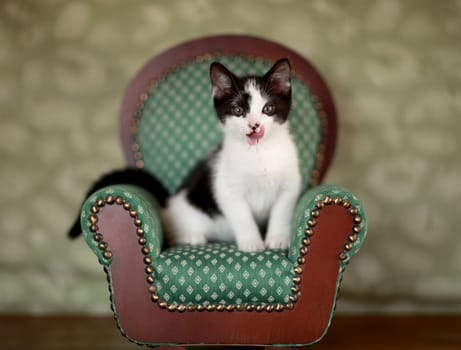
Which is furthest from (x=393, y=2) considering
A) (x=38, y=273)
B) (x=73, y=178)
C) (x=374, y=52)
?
(x=38, y=273)

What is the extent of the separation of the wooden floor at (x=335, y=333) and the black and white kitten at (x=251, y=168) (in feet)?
1.98

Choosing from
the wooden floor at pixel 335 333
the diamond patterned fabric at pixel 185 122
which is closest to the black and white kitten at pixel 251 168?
the diamond patterned fabric at pixel 185 122

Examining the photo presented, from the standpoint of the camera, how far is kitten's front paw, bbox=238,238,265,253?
159cm

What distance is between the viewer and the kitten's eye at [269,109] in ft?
5.43

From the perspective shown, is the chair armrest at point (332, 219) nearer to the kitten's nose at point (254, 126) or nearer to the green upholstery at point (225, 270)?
the green upholstery at point (225, 270)

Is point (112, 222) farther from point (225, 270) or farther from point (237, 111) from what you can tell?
point (237, 111)

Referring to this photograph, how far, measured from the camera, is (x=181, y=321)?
151 centimetres

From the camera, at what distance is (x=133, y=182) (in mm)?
1896

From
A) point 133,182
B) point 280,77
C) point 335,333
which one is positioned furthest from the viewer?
point 335,333

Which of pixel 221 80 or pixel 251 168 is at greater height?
pixel 221 80

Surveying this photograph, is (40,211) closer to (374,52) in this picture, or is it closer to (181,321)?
(181,321)

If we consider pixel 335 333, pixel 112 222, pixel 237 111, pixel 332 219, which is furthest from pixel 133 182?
pixel 335 333

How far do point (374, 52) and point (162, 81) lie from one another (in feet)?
3.46

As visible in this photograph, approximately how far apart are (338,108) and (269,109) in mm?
822
